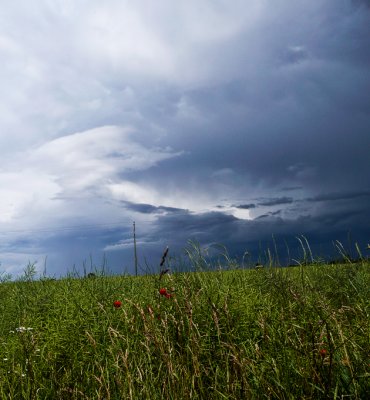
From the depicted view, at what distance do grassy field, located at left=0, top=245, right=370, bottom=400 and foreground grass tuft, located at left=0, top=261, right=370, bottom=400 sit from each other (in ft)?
0.06

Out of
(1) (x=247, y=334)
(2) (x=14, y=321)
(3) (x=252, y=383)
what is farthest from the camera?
(2) (x=14, y=321)

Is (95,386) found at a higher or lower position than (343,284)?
lower

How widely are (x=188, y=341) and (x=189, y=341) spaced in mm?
62

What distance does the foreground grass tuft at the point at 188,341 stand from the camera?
11.5 feet

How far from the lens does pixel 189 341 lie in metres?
5.02

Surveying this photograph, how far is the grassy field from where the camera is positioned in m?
3.52

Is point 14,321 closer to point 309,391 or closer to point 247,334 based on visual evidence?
point 247,334

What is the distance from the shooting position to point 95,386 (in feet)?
15.0

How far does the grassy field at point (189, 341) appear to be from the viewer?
138 inches

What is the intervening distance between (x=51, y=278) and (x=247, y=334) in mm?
6505

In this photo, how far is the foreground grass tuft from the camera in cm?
352

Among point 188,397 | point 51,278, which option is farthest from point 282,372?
point 51,278

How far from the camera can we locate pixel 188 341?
16.3 ft

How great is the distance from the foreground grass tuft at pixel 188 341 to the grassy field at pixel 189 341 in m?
0.02
